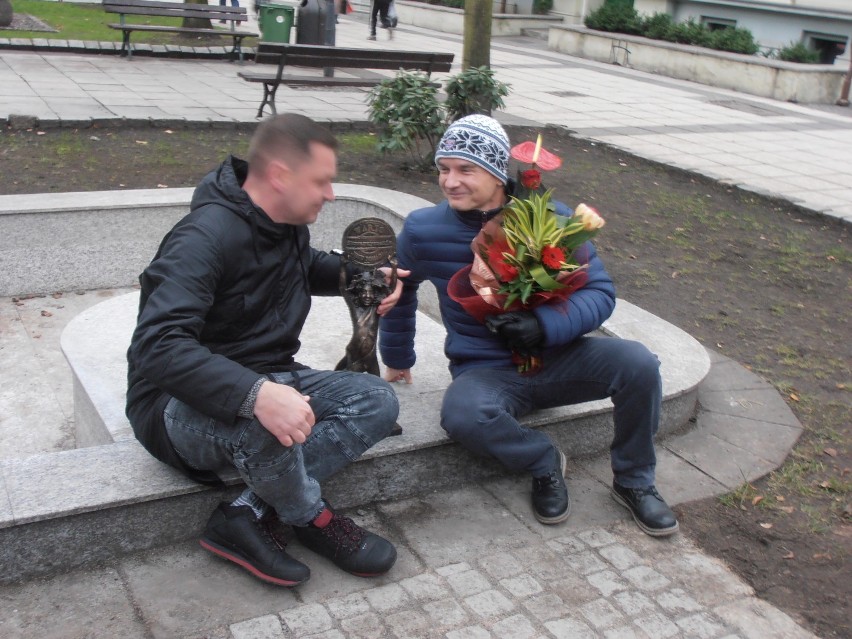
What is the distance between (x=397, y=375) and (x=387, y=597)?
1.32 m

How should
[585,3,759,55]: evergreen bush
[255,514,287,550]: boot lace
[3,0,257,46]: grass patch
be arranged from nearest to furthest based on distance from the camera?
1. [255,514,287,550]: boot lace
2. [3,0,257,46]: grass patch
3. [585,3,759,55]: evergreen bush

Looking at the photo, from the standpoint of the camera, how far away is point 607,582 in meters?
3.02

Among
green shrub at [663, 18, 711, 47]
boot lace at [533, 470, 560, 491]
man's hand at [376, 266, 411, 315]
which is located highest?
green shrub at [663, 18, 711, 47]

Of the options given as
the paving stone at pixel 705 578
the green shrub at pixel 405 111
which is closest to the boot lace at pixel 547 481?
the paving stone at pixel 705 578

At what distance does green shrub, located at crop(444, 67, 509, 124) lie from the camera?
27.5 feet

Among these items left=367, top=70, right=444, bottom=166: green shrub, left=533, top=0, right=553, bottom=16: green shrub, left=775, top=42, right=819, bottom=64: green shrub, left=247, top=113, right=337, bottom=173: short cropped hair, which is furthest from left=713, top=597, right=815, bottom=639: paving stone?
left=533, top=0, right=553, bottom=16: green shrub

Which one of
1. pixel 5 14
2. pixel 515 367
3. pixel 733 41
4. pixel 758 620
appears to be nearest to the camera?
pixel 758 620

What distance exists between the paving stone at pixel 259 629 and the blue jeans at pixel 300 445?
30cm

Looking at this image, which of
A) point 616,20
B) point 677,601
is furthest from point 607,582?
point 616,20

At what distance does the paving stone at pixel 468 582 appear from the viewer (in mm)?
2920

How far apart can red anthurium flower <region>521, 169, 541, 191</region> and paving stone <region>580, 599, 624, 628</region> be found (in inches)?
55.4

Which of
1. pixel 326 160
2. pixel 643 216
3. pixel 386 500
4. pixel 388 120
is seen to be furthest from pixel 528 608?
pixel 388 120

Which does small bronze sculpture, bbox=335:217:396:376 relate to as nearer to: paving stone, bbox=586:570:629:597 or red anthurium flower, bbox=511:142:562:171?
red anthurium flower, bbox=511:142:562:171

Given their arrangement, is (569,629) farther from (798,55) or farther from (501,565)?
(798,55)
